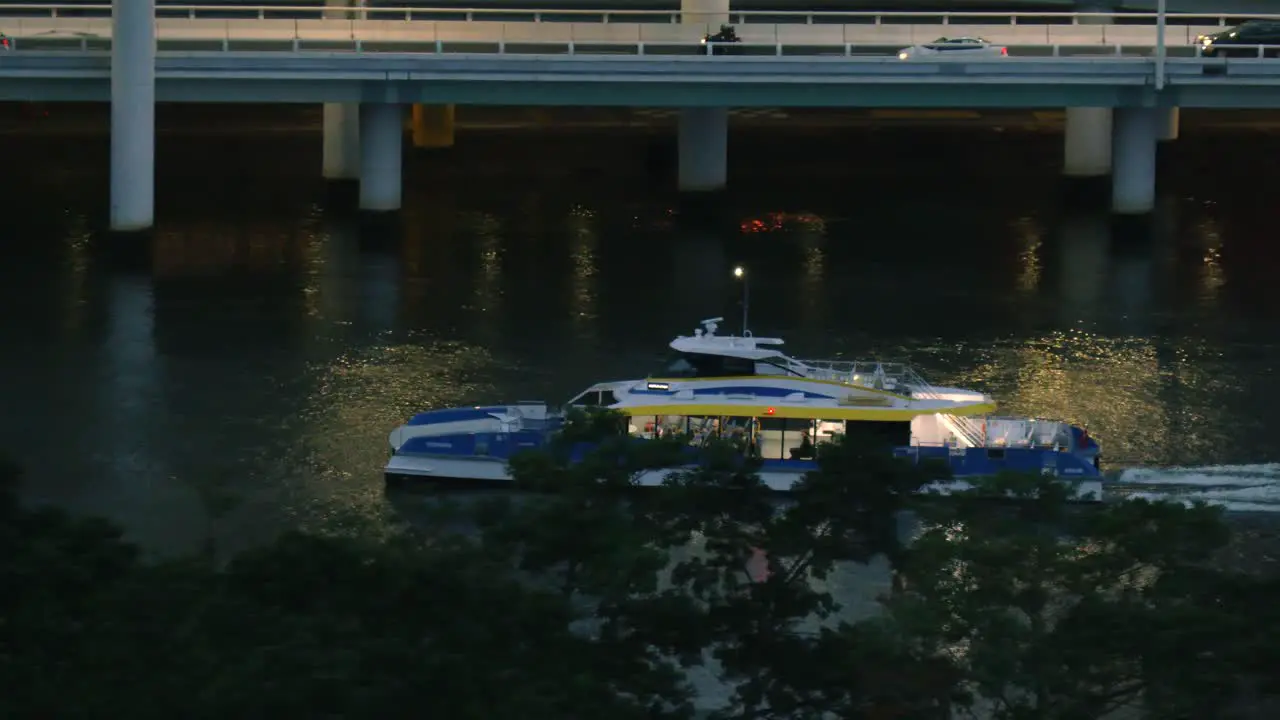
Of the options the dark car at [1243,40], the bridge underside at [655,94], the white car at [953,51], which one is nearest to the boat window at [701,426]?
the bridge underside at [655,94]

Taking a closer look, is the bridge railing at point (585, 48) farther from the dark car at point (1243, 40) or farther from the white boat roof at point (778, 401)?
the white boat roof at point (778, 401)

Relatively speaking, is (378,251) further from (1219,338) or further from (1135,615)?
→ (1135,615)

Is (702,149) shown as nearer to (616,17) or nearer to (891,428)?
(616,17)

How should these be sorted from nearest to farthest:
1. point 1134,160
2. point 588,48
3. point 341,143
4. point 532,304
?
point 532,304, point 588,48, point 1134,160, point 341,143

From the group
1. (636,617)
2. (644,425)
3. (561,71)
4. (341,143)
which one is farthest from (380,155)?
(636,617)

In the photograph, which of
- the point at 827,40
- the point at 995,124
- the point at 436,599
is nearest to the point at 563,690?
the point at 436,599

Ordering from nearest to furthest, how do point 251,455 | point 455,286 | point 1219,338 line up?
1. point 251,455
2. point 1219,338
3. point 455,286
